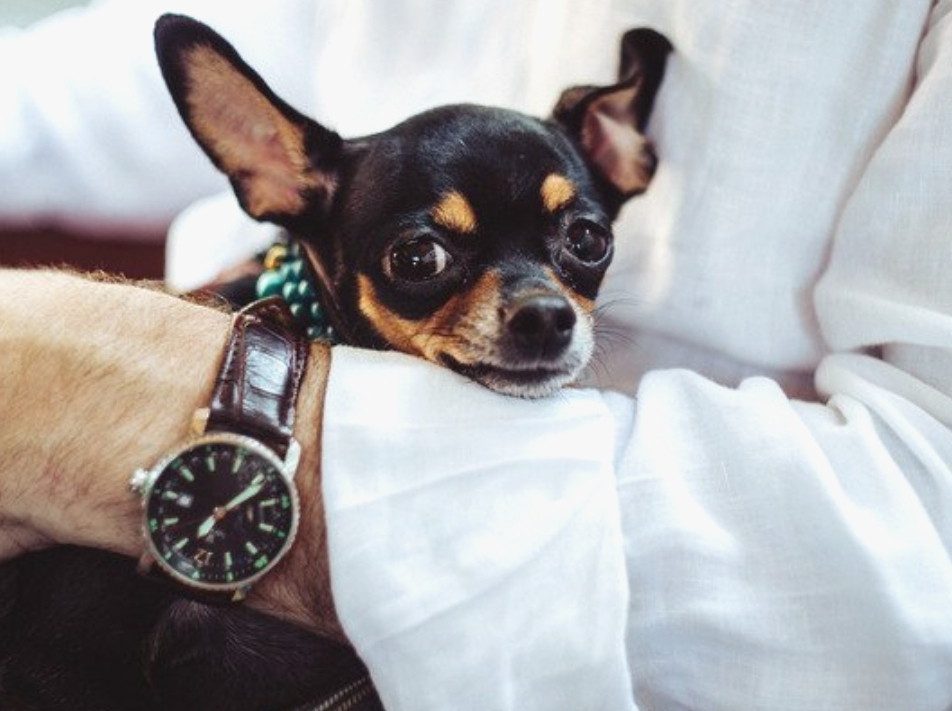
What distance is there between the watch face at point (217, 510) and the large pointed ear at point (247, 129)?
16.8 inches

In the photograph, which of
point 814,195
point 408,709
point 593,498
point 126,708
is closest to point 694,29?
point 814,195

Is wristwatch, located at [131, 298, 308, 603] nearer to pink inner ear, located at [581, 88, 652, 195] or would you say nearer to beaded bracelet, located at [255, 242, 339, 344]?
beaded bracelet, located at [255, 242, 339, 344]

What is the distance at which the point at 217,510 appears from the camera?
0.64 m

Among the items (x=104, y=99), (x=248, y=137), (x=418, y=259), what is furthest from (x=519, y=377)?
(x=104, y=99)

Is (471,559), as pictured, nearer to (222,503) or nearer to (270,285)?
(222,503)

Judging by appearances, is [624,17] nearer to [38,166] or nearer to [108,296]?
[108,296]

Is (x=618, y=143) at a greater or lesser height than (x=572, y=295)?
greater

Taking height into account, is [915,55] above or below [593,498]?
above

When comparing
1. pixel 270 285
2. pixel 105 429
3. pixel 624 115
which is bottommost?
pixel 270 285

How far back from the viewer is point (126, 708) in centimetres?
75

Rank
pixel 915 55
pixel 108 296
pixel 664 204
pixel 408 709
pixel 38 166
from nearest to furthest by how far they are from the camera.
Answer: pixel 408 709
pixel 108 296
pixel 915 55
pixel 664 204
pixel 38 166

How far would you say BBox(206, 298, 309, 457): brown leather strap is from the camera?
25.5 inches

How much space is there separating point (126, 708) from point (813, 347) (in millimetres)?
689

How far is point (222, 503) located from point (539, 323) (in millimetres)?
333
